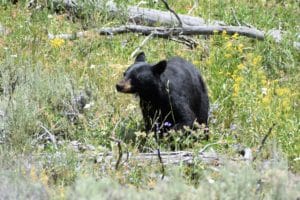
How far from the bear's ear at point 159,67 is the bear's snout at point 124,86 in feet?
0.91

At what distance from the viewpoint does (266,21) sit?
10727 millimetres

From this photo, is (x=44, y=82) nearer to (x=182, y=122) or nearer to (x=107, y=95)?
(x=107, y=95)

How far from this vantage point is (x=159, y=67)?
7.02 metres

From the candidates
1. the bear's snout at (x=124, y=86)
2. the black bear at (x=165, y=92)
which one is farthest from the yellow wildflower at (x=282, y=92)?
the bear's snout at (x=124, y=86)

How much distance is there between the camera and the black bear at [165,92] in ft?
23.0

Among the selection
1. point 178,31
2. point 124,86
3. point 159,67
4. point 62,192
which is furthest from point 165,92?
point 178,31

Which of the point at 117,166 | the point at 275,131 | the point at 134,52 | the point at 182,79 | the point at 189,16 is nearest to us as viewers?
the point at 117,166

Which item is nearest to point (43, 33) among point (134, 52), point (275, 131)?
point (134, 52)

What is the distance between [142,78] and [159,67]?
0.63ft

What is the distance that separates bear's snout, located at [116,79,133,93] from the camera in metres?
6.85

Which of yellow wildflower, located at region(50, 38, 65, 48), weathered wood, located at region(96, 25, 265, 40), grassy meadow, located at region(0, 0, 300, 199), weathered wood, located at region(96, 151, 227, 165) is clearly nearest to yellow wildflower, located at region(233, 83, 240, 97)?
grassy meadow, located at region(0, 0, 300, 199)

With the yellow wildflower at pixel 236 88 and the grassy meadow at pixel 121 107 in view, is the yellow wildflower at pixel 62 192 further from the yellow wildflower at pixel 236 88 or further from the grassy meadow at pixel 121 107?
the yellow wildflower at pixel 236 88

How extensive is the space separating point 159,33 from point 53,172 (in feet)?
13.8

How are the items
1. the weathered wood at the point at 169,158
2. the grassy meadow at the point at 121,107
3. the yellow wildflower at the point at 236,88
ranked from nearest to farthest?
the grassy meadow at the point at 121,107 < the weathered wood at the point at 169,158 < the yellow wildflower at the point at 236,88
